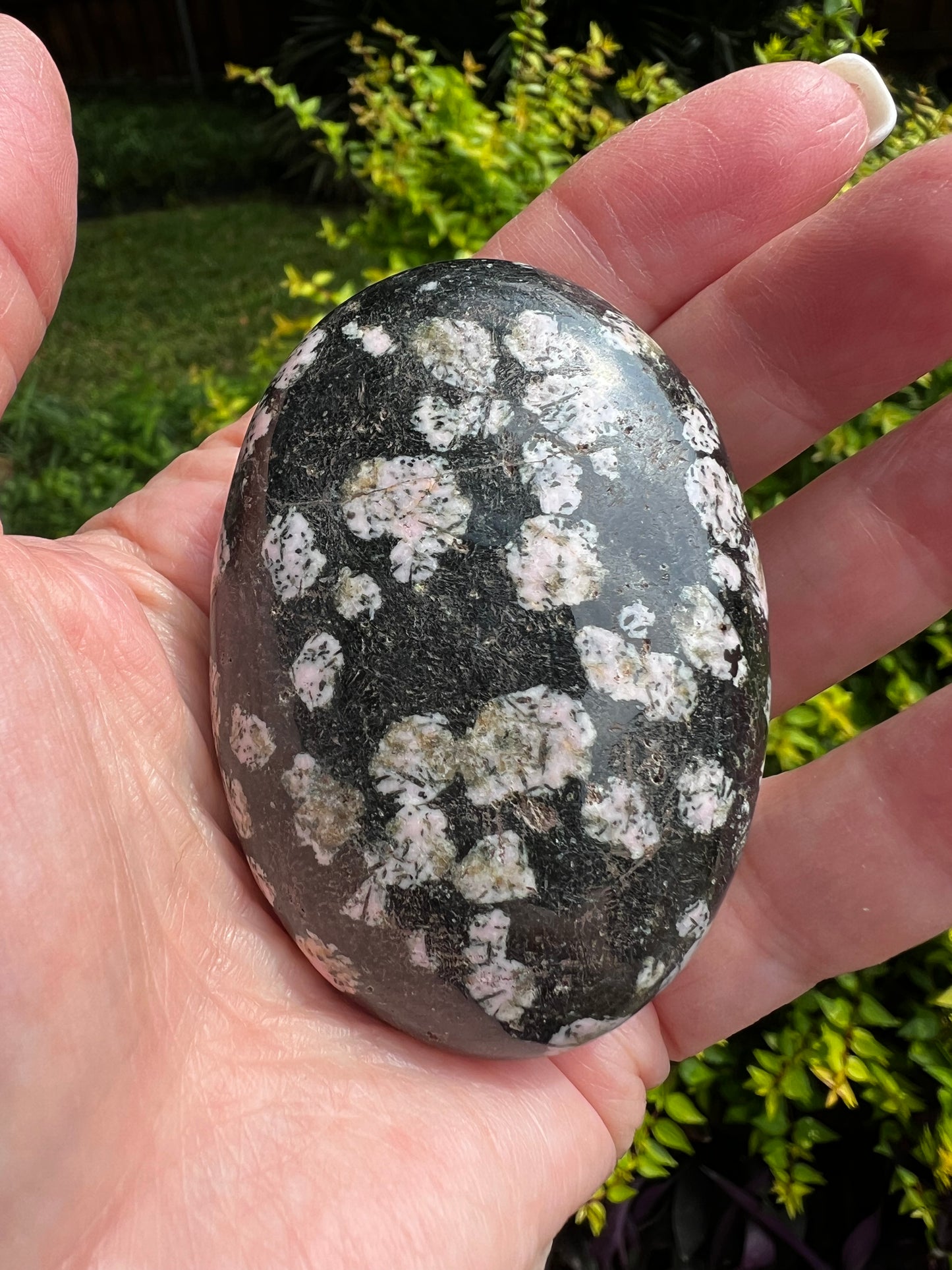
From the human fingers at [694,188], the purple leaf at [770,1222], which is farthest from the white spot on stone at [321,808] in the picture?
the purple leaf at [770,1222]

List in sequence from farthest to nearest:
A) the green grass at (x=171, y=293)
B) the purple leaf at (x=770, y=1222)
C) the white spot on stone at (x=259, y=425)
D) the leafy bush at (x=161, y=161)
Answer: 1. the leafy bush at (x=161, y=161)
2. the green grass at (x=171, y=293)
3. the purple leaf at (x=770, y=1222)
4. the white spot on stone at (x=259, y=425)

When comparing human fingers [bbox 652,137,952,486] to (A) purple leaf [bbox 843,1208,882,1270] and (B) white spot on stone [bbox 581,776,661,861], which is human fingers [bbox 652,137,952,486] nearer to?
(B) white spot on stone [bbox 581,776,661,861]

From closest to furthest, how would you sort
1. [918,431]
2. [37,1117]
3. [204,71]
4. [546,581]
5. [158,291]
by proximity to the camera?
[37,1117] → [546,581] → [918,431] → [158,291] → [204,71]

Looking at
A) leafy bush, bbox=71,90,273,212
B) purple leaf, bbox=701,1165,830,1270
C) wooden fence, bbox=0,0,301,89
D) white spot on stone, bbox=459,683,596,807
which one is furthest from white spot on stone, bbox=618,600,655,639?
wooden fence, bbox=0,0,301,89

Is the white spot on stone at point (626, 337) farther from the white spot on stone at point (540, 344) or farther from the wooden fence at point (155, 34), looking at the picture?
the wooden fence at point (155, 34)

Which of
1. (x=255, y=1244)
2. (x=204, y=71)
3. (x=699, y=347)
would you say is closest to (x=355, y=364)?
(x=699, y=347)

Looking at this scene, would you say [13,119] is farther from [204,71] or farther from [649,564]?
[204,71]

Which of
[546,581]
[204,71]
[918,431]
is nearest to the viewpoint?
[546,581]
